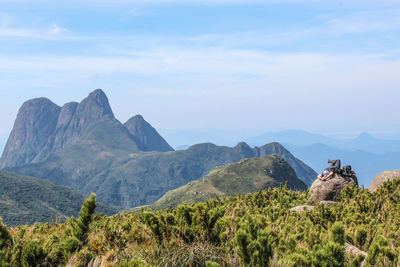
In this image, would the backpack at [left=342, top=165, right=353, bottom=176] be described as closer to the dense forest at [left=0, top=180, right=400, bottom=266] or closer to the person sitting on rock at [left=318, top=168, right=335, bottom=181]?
the person sitting on rock at [left=318, top=168, right=335, bottom=181]

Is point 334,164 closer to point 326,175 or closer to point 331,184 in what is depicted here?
point 326,175

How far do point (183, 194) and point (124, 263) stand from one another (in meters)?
196


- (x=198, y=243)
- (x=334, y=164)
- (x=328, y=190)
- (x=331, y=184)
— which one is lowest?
(x=328, y=190)

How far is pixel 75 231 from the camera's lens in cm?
847

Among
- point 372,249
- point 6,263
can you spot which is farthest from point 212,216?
point 6,263

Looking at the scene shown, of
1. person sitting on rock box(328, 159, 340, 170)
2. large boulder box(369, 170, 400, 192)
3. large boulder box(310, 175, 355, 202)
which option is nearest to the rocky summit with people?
large boulder box(310, 175, 355, 202)

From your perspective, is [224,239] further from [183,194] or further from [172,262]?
[183,194]

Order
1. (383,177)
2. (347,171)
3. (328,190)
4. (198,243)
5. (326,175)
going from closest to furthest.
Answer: (198,243), (328,190), (326,175), (347,171), (383,177)

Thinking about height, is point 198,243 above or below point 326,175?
above

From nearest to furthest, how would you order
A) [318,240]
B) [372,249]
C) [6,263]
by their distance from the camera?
[372,249] → [6,263] → [318,240]

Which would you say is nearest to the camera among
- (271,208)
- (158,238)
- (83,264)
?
(83,264)

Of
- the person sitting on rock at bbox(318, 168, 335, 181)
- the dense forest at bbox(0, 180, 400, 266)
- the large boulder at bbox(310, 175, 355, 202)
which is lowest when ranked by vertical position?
the large boulder at bbox(310, 175, 355, 202)

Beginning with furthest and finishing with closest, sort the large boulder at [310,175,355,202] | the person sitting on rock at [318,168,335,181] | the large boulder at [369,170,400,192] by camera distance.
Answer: the large boulder at [369,170,400,192] → the person sitting on rock at [318,168,335,181] → the large boulder at [310,175,355,202]

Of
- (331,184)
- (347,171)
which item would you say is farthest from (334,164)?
(331,184)
